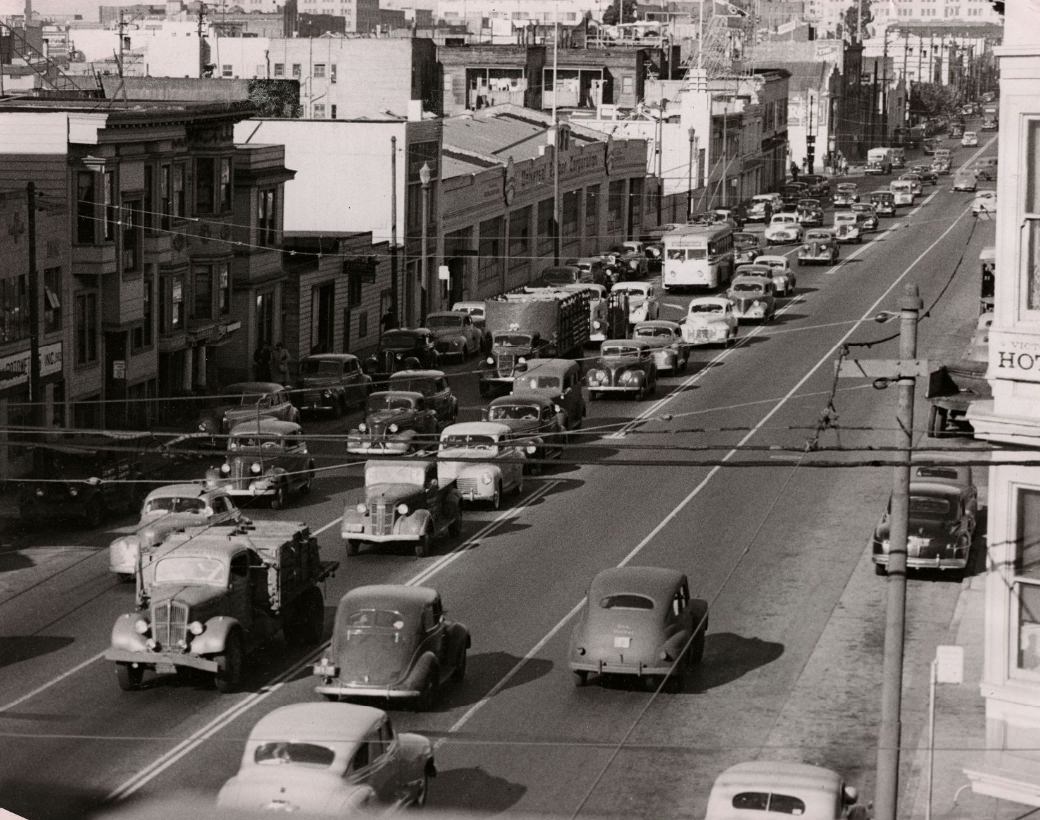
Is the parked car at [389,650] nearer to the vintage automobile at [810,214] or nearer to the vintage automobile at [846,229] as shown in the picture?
the vintage automobile at [846,229]

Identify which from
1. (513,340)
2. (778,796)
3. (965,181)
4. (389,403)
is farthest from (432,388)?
(965,181)

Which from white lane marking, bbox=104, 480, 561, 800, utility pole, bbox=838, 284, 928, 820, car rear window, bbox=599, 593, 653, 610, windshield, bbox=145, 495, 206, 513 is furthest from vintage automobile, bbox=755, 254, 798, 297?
utility pole, bbox=838, 284, 928, 820

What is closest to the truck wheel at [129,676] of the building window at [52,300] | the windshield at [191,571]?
the windshield at [191,571]

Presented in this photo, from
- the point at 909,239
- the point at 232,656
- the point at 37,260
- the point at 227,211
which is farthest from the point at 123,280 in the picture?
the point at 909,239

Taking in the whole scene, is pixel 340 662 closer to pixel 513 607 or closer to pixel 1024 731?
Result: pixel 513 607

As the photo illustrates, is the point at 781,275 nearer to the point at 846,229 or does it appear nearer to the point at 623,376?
the point at 846,229

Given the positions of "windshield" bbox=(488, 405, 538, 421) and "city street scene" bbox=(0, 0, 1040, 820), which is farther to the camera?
"windshield" bbox=(488, 405, 538, 421)

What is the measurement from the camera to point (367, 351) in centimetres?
6738

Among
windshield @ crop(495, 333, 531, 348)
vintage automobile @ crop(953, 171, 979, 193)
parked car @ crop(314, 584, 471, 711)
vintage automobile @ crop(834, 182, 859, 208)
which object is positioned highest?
vintage automobile @ crop(953, 171, 979, 193)

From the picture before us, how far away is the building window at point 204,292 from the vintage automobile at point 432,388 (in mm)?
8120

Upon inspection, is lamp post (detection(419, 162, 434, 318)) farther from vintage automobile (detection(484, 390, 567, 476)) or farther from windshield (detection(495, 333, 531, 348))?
vintage automobile (detection(484, 390, 567, 476))

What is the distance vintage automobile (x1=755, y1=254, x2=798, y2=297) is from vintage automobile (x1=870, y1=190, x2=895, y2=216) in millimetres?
38709

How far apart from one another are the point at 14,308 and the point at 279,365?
13431 mm

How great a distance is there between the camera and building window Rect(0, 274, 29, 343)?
1718 inches
